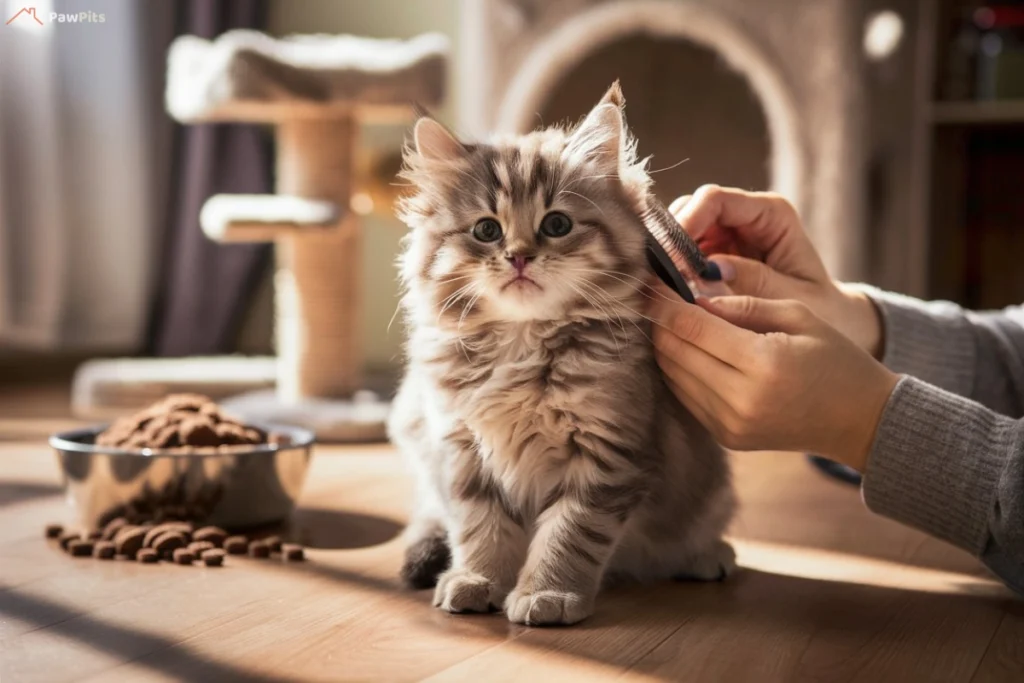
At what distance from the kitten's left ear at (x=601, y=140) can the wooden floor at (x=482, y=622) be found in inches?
22.7

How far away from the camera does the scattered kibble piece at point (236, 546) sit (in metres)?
1.66

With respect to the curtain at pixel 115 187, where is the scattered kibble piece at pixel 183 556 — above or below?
below

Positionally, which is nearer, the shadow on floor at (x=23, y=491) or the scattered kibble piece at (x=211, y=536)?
the scattered kibble piece at (x=211, y=536)

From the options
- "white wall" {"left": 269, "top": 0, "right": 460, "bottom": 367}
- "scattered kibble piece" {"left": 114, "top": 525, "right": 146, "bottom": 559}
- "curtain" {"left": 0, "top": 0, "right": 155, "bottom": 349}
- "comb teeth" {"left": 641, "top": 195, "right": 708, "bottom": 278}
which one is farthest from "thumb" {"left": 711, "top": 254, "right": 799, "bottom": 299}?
"white wall" {"left": 269, "top": 0, "right": 460, "bottom": 367}

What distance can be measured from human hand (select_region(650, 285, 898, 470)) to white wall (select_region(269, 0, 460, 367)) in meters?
3.01

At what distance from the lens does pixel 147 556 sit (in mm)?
1600

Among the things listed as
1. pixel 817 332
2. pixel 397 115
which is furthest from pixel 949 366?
pixel 397 115

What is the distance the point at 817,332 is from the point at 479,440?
44 cm

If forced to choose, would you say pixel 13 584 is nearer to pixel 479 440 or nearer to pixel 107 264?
pixel 479 440

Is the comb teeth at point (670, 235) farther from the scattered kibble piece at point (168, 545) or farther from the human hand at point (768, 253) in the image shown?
the scattered kibble piece at point (168, 545)

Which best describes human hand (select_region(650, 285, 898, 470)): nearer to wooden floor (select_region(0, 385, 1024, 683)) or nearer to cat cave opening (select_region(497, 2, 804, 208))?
wooden floor (select_region(0, 385, 1024, 683))

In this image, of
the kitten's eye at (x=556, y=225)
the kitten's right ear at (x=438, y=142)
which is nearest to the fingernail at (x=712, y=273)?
the kitten's eye at (x=556, y=225)

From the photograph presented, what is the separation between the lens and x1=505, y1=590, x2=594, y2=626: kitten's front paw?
1292 mm

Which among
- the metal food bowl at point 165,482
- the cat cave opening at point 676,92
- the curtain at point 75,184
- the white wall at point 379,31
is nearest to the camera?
the metal food bowl at point 165,482
